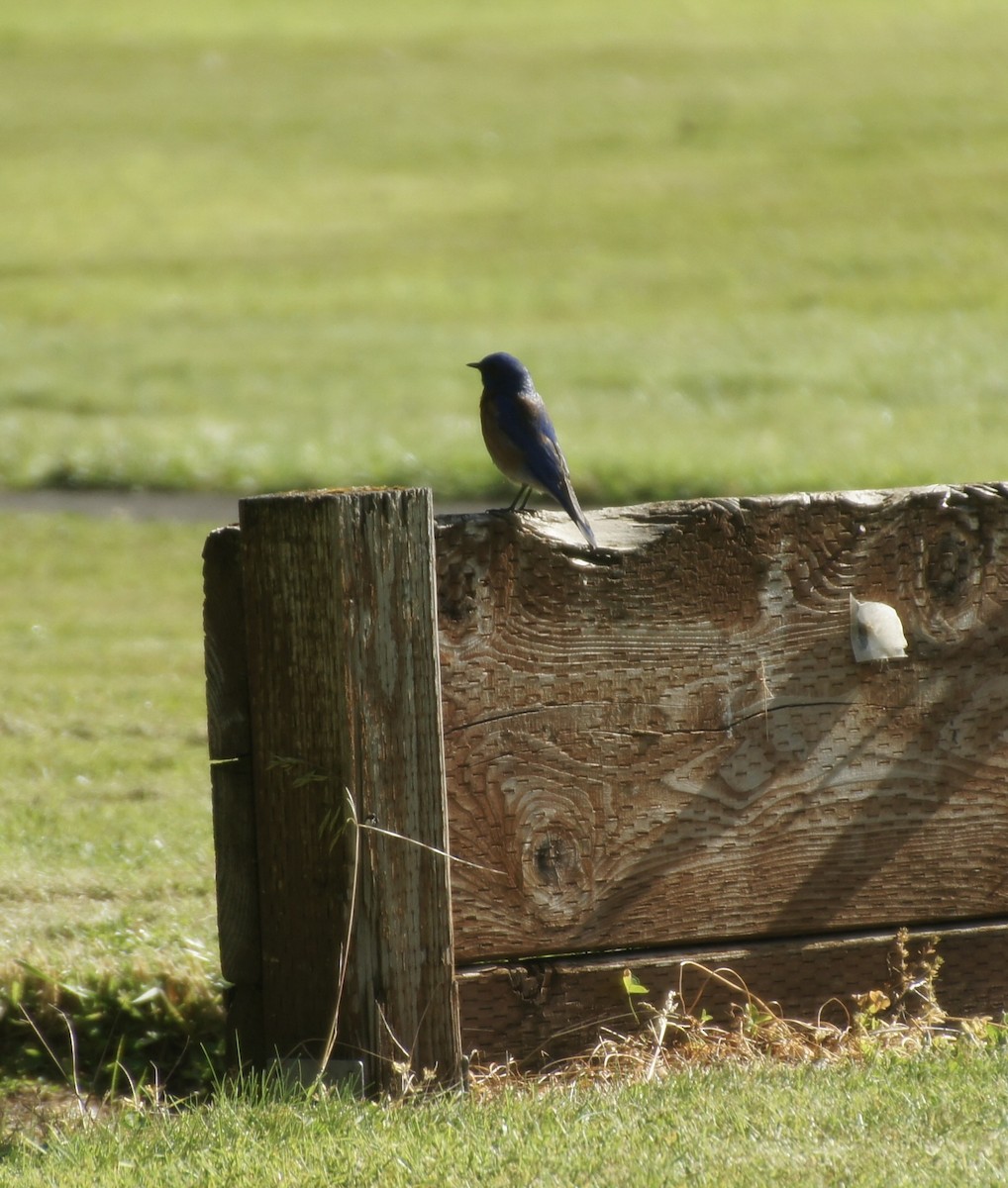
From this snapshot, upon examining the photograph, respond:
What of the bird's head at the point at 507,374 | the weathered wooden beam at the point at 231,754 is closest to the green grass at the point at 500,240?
the bird's head at the point at 507,374

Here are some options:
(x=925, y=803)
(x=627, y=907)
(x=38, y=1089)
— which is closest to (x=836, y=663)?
(x=925, y=803)

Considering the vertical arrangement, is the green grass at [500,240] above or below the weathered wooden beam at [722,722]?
above

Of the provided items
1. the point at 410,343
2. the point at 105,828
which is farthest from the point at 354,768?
the point at 410,343

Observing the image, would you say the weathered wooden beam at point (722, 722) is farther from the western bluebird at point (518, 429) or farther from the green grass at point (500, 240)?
the green grass at point (500, 240)

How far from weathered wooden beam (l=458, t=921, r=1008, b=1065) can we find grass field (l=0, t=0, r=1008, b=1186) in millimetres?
188

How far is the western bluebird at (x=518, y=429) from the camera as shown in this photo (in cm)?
432

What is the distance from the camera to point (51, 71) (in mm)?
48844

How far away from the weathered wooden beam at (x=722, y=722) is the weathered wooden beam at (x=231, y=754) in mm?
394

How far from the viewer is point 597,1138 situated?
296 centimetres

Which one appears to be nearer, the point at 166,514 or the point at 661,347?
the point at 166,514

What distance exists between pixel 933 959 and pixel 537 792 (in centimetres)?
99

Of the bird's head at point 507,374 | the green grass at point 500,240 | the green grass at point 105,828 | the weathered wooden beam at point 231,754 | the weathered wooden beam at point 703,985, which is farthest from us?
the green grass at point 500,240

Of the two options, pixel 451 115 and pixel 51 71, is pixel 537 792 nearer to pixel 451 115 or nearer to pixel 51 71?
pixel 451 115

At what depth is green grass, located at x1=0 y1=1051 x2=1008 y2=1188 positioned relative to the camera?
2809 mm
